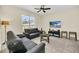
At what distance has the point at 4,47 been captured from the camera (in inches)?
68.3

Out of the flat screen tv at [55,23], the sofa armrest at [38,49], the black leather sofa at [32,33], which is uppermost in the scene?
the flat screen tv at [55,23]

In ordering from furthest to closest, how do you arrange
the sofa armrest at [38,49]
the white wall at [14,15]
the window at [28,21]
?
the window at [28,21] → the white wall at [14,15] → the sofa armrest at [38,49]

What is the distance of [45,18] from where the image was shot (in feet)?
6.02

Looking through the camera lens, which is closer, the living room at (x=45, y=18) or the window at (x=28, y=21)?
the living room at (x=45, y=18)

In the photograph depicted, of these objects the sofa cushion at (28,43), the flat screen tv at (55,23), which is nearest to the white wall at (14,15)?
the sofa cushion at (28,43)

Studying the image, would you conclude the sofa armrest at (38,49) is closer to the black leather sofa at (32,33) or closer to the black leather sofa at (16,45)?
the black leather sofa at (16,45)

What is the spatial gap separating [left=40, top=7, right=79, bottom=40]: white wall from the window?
213 mm

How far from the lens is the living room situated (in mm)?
1628

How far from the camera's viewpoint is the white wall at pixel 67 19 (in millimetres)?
1644

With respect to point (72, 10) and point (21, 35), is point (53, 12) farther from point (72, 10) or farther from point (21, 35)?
point (21, 35)

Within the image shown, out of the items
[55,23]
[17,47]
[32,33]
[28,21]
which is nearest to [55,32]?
[55,23]

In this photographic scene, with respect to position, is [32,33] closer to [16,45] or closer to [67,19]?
[16,45]

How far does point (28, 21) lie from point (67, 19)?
845 millimetres
